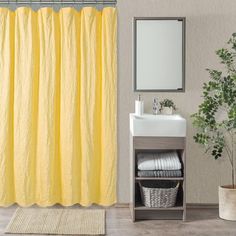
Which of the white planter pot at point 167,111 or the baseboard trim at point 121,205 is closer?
the white planter pot at point 167,111

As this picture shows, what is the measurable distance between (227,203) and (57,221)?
1.46 m

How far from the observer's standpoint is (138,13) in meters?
4.89

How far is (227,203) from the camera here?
4.54 metres

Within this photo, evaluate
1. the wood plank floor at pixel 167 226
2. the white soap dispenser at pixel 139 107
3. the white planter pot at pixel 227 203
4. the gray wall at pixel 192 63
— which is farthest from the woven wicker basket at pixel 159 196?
the white soap dispenser at pixel 139 107

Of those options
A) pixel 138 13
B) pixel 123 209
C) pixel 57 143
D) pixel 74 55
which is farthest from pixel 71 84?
pixel 123 209

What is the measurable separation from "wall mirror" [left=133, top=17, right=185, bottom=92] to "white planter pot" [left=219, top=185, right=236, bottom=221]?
40.3 inches

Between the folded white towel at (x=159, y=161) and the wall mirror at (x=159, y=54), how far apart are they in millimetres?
661

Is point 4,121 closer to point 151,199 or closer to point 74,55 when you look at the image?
point 74,55

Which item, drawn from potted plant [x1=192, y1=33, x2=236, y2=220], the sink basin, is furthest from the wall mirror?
the sink basin

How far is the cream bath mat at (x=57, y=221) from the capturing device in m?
4.21

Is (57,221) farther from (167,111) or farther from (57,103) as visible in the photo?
(167,111)

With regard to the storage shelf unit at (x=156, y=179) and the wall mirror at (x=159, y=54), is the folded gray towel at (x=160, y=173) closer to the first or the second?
the storage shelf unit at (x=156, y=179)

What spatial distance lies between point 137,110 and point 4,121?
125cm

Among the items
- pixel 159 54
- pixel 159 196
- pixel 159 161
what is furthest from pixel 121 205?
pixel 159 54
